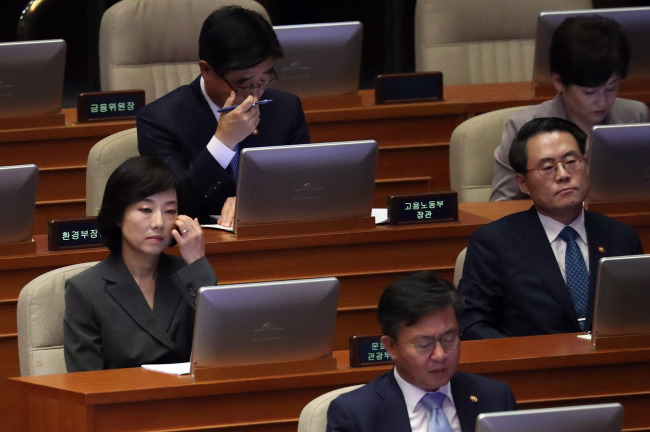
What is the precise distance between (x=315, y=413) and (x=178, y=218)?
79 centimetres

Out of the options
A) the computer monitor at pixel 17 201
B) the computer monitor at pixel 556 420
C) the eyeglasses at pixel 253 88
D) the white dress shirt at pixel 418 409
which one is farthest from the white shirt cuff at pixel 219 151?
the computer monitor at pixel 556 420

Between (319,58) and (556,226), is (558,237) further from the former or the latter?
(319,58)

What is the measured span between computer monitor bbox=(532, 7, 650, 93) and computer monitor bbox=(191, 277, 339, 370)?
1932 millimetres

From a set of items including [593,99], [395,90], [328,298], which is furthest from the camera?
[395,90]

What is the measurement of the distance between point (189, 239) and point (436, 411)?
81cm

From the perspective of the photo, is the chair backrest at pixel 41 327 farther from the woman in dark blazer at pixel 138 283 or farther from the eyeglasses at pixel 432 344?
the eyeglasses at pixel 432 344

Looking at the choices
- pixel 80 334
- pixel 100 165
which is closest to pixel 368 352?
pixel 80 334

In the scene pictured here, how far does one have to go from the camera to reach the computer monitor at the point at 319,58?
14.6ft

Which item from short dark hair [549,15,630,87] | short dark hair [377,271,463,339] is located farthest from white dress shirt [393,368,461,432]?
short dark hair [549,15,630,87]

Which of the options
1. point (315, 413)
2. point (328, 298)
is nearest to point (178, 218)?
point (328, 298)

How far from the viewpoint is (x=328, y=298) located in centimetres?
288

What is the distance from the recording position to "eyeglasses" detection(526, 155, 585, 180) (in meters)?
3.46

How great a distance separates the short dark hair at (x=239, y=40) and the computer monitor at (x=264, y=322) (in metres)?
1.05

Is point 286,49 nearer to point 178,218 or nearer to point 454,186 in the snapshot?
point 454,186
